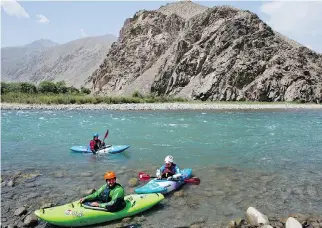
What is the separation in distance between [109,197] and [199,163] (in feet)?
22.8

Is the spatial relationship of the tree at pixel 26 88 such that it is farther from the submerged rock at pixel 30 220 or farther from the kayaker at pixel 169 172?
the submerged rock at pixel 30 220

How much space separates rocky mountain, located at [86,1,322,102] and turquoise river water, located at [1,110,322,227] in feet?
96.5

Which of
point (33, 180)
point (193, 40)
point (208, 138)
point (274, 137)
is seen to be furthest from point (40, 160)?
point (193, 40)

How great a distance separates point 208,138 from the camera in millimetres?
22969

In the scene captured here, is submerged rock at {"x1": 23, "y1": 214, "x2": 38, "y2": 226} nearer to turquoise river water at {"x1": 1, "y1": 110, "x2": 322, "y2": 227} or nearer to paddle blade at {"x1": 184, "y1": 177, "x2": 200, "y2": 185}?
turquoise river water at {"x1": 1, "y1": 110, "x2": 322, "y2": 227}

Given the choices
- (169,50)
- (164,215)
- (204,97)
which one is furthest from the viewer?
(169,50)

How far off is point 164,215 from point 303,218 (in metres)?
3.72

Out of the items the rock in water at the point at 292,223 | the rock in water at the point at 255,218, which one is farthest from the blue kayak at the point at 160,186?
the rock in water at the point at 292,223

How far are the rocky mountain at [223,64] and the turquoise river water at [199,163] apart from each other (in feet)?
96.5

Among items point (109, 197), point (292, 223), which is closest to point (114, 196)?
point (109, 197)

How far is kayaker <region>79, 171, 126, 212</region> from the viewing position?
9.05 meters

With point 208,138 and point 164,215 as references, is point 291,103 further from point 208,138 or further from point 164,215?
point 164,215

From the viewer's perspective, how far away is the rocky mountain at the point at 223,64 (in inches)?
2286

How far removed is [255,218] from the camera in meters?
8.63
